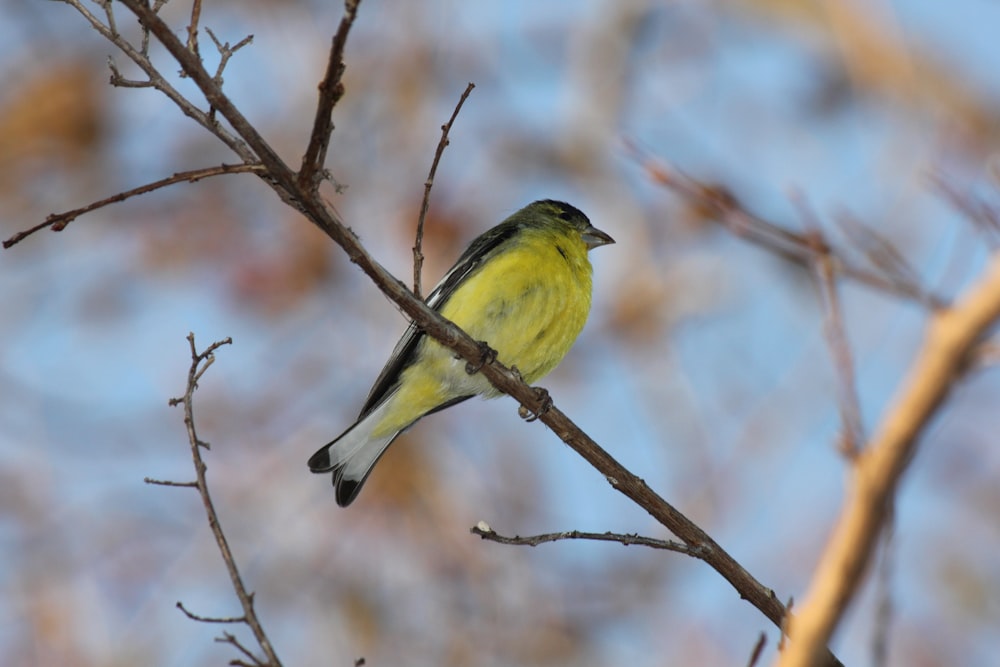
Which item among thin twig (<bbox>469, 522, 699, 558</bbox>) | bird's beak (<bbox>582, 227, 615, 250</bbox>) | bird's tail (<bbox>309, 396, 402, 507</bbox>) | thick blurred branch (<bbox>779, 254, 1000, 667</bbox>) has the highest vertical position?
bird's beak (<bbox>582, 227, 615, 250</bbox>)

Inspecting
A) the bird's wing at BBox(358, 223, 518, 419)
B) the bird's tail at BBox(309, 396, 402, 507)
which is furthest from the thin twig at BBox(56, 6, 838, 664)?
the bird's tail at BBox(309, 396, 402, 507)

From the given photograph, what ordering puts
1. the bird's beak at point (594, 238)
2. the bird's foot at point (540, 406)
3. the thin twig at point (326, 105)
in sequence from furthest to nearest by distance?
1. the bird's beak at point (594, 238)
2. the bird's foot at point (540, 406)
3. the thin twig at point (326, 105)

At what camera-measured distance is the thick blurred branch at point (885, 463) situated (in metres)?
1.48

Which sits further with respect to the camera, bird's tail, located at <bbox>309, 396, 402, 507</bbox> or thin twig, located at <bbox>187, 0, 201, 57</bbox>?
bird's tail, located at <bbox>309, 396, 402, 507</bbox>

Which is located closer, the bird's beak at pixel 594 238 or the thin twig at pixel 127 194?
the thin twig at pixel 127 194

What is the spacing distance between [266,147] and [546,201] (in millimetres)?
4451

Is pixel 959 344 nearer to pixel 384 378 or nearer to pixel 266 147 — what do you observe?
pixel 266 147

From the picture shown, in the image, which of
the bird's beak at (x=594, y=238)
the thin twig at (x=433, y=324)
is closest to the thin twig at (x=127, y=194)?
the thin twig at (x=433, y=324)

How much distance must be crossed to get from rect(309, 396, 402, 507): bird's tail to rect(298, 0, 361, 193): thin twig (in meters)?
2.64

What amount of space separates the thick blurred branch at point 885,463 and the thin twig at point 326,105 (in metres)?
1.66

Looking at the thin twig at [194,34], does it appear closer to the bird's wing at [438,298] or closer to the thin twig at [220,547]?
the thin twig at [220,547]

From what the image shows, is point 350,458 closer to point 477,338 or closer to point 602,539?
point 477,338

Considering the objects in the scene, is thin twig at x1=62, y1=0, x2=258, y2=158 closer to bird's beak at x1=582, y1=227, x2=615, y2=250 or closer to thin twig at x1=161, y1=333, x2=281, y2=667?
thin twig at x1=161, y1=333, x2=281, y2=667

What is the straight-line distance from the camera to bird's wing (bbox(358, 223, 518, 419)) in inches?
219
